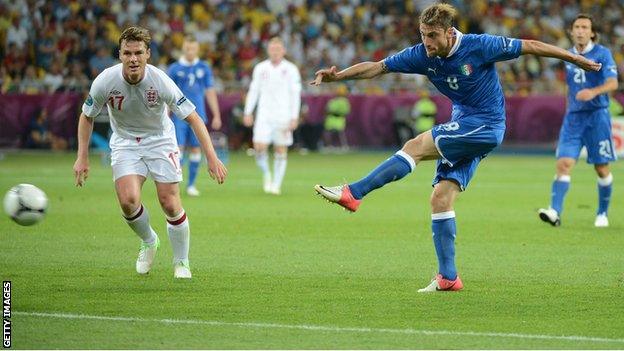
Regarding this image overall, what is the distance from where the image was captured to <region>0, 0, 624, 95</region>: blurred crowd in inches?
1265

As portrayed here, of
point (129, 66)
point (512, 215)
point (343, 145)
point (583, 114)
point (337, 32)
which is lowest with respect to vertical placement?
point (343, 145)

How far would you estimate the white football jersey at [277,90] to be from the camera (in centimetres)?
2098

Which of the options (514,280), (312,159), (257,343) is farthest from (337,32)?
(257,343)

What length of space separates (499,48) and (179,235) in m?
3.17

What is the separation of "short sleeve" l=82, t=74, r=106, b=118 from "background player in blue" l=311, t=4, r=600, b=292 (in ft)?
5.86

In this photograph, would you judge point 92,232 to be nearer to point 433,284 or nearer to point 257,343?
point 433,284

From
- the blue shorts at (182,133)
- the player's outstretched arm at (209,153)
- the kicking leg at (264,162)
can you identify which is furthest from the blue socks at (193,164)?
the player's outstretched arm at (209,153)

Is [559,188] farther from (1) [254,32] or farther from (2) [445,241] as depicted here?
(1) [254,32]

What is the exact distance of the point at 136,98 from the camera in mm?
10344

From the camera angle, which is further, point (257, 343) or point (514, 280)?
point (514, 280)

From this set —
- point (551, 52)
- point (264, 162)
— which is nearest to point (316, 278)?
point (551, 52)

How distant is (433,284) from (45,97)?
73.8ft

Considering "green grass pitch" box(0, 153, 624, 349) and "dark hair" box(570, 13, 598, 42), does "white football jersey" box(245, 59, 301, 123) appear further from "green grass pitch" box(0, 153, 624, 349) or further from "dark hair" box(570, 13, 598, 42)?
"dark hair" box(570, 13, 598, 42)

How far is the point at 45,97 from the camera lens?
1220 inches
